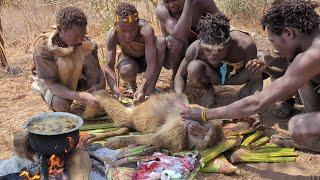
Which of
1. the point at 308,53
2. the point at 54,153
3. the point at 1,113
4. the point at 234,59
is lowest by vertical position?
the point at 1,113

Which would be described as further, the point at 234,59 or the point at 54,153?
the point at 234,59

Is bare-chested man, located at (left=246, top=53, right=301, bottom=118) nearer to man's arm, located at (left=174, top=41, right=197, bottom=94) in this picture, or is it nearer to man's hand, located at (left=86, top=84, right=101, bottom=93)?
man's arm, located at (left=174, top=41, right=197, bottom=94)

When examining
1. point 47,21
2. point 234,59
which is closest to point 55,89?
point 234,59

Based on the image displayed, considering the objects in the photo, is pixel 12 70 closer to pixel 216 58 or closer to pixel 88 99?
pixel 88 99

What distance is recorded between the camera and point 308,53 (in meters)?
3.16

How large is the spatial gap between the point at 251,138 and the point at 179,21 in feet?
5.69

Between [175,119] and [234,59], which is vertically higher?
[234,59]

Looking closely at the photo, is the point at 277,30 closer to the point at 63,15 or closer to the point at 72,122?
the point at 72,122

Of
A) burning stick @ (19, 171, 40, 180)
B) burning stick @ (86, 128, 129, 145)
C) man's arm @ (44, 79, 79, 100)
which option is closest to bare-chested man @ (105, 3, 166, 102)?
burning stick @ (86, 128, 129, 145)

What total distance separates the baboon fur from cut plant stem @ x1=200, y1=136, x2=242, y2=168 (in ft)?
0.24

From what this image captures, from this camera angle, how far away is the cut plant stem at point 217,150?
3.78m

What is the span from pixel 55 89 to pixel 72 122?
3.51ft

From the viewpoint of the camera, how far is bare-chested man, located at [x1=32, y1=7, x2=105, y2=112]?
171 inches

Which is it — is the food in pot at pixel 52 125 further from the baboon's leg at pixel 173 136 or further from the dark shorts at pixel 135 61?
the dark shorts at pixel 135 61
